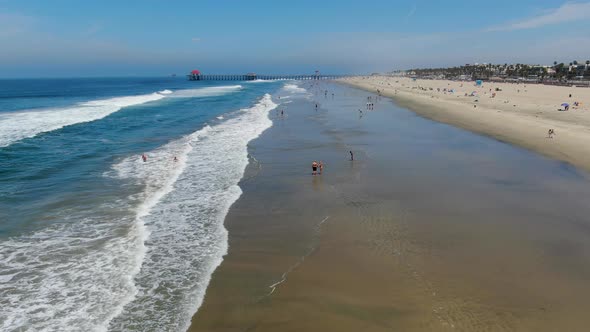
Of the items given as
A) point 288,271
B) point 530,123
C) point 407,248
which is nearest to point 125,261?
point 288,271

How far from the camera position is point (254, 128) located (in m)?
36.5

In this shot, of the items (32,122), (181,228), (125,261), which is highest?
(32,122)

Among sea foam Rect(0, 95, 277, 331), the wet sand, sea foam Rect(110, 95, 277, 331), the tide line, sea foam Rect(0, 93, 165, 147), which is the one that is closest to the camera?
the wet sand

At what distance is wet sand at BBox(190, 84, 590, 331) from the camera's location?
28.9ft

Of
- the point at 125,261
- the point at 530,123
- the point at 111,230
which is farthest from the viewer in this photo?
the point at 530,123

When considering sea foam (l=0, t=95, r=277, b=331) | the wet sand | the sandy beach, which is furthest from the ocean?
the sandy beach

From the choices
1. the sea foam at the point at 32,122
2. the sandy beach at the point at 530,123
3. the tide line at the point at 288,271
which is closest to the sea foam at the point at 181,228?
the tide line at the point at 288,271

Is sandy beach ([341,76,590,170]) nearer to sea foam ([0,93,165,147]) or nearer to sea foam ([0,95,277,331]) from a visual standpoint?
sea foam ([0,95,277,331])

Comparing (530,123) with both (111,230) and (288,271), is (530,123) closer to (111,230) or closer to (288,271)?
(288,271)

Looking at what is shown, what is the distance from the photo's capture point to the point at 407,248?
11.9 m

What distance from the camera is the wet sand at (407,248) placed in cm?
880

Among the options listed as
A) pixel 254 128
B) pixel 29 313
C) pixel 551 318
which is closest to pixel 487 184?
pixel 551 318

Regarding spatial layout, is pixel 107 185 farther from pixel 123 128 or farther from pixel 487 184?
pixel 123 128

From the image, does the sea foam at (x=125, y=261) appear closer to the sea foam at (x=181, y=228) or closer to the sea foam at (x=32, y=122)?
the sea foam at (x=181, y=228)
